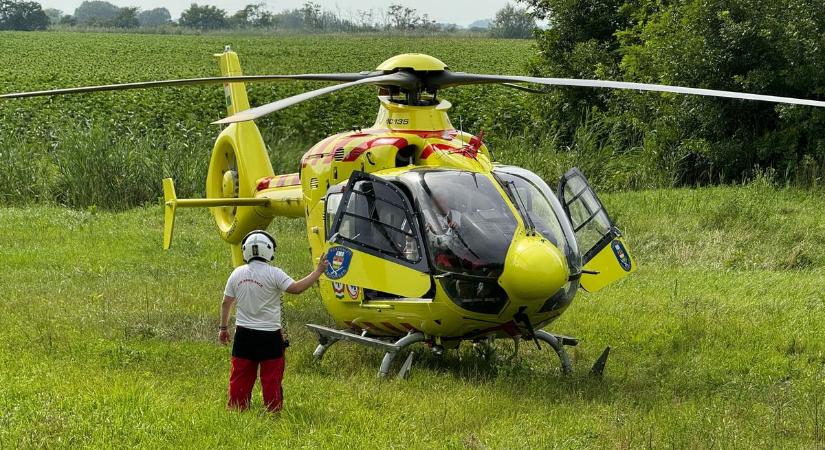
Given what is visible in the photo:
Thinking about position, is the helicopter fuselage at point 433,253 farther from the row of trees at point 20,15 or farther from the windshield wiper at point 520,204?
the row of trees at point 20,15

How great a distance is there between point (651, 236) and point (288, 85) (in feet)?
71.0

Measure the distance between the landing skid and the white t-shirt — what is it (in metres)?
1.47

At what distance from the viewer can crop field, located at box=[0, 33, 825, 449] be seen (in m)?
6.91

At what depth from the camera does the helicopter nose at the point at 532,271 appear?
764 centimetres

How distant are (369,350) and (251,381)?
2.51m

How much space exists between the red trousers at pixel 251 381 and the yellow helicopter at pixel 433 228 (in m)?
1.20

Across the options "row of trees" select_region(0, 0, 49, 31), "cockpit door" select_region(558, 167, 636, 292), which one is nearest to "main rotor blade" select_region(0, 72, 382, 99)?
"cockpit door" select_region(558, 167, 636, 292)

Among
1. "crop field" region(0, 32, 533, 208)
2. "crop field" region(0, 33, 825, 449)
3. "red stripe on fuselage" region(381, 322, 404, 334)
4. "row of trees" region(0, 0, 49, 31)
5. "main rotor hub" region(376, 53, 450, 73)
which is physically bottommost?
"row of trees" region(0, 0, 49, 31)

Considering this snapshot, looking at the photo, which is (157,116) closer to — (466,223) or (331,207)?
(331,207)

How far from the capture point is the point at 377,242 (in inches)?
329

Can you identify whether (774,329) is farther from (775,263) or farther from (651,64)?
(651,64)

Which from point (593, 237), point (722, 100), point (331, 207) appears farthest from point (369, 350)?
point (722, 100)

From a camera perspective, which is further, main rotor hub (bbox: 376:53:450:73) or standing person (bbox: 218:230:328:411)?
main rotor hub (bbox: 376:53:450:73)

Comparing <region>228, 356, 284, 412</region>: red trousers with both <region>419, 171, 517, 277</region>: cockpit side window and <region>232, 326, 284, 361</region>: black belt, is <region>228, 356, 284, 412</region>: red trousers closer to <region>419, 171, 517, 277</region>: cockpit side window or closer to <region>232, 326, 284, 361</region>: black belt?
<region>232, 326, 284, 361</region>: black belt
